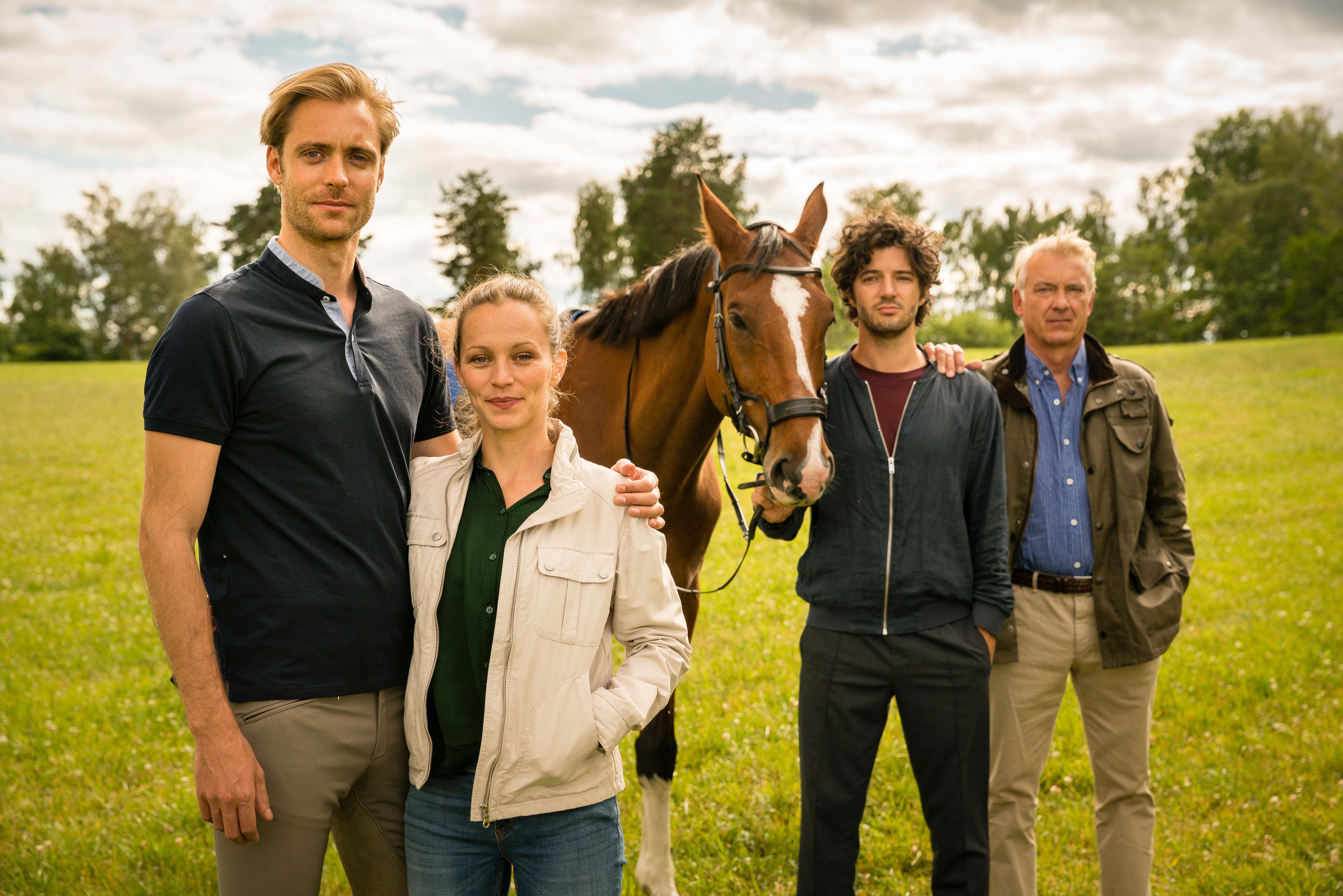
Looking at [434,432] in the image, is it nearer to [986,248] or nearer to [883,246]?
[883,246]

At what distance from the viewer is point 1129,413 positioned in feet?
10.5

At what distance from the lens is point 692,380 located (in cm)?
360

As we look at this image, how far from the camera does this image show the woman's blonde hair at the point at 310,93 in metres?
2.08

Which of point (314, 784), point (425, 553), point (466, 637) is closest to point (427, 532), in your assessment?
point (425, 553)

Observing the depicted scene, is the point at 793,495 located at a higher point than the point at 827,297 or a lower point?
lower

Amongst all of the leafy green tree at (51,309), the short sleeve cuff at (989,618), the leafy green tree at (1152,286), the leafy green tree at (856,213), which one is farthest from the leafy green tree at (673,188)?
the leafy green tree at (51,309)

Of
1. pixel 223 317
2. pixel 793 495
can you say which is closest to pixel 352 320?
pixel 223 317

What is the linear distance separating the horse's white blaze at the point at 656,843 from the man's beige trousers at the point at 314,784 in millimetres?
1847

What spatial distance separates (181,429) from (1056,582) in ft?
10.00

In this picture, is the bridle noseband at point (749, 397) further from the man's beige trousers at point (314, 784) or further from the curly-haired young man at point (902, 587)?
the man's beige trousers at point (314, 784)

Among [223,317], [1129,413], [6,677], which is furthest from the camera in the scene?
[6,677]

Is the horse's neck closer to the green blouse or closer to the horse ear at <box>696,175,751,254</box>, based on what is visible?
the horse ear at <box>696,175,751,254</box>

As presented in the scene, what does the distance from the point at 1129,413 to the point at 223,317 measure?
3.19 m

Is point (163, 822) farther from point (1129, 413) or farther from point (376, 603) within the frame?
point (1129, 413)
